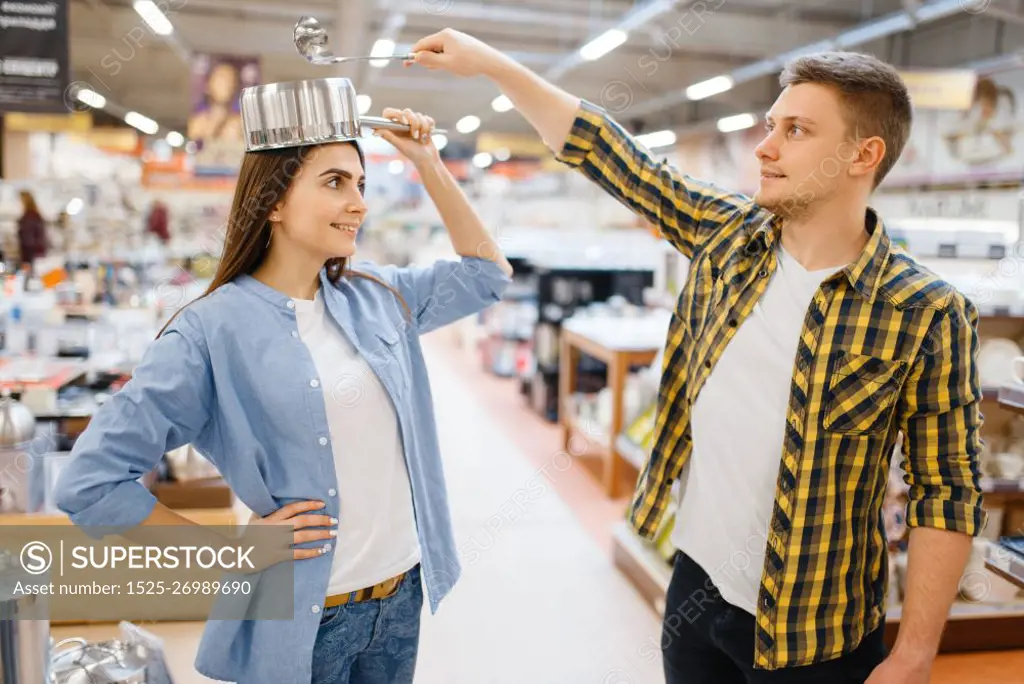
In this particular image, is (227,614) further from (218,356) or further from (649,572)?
(649,572)

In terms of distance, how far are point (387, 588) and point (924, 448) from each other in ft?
3.38

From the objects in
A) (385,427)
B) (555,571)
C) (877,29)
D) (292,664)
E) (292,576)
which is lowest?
(555,571)

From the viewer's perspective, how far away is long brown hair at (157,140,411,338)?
1526 millimetres

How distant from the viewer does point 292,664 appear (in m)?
1.48

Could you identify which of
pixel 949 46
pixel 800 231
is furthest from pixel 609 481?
pixel 949 46

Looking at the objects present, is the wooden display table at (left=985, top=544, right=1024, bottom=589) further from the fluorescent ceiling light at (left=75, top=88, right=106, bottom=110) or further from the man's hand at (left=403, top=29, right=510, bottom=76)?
the fluorescent ceiling light at (left=75, top=88, right=106, bottom=110)

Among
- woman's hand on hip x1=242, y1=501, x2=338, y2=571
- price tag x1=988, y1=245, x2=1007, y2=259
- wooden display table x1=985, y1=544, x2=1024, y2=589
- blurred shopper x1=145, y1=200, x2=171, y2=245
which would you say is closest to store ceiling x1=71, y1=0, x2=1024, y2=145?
blurred shopper x1=145, y1=200, x2=171, y2=245

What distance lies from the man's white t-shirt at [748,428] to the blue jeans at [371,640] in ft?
1.96

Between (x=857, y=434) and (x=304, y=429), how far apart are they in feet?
3.28

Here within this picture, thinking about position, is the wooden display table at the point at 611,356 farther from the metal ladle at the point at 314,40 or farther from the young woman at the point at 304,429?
the metal ladle at the point at 314,40

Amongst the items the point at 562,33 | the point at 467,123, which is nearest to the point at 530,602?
the point at 562,33

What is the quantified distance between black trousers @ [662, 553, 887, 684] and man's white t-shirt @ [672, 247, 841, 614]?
0.15 ft

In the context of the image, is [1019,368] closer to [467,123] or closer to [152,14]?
[152,14]

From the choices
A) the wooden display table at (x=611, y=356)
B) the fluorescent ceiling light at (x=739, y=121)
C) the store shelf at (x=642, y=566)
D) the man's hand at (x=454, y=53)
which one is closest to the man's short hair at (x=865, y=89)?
the man's hand at (x=454, y=53)
